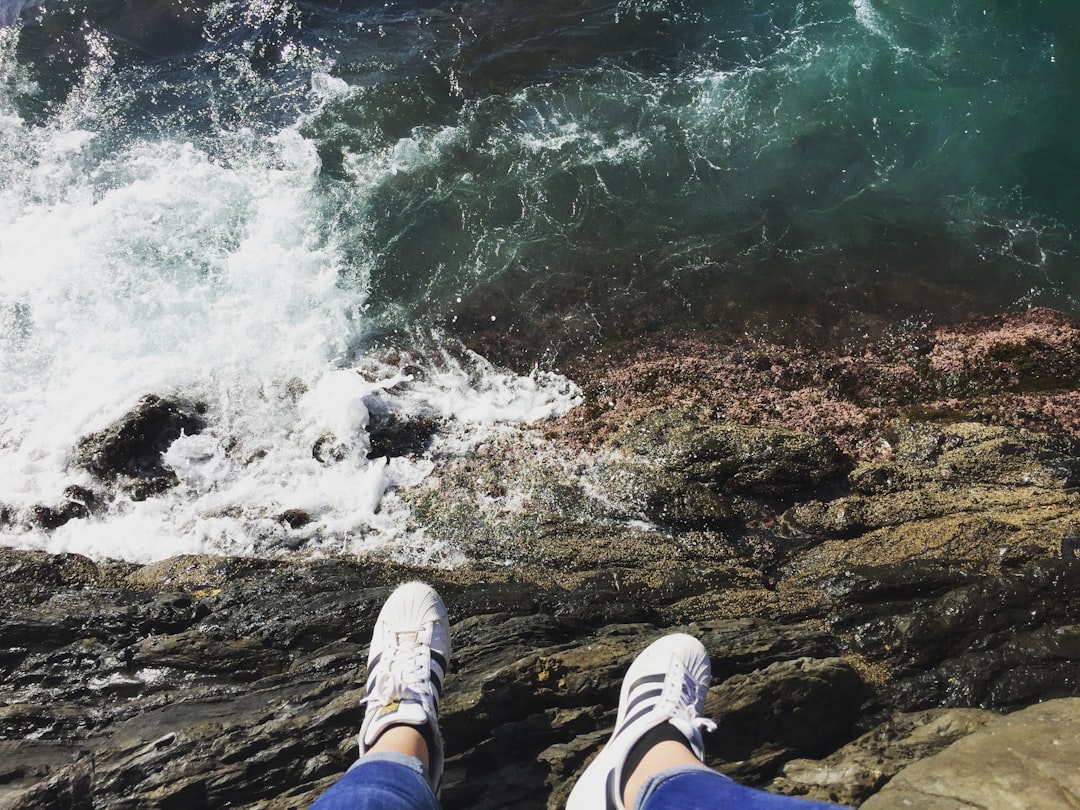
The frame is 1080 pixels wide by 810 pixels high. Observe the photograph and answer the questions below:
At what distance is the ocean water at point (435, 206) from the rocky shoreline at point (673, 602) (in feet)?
2.23

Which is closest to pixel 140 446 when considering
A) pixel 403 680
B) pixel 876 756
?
pixel 403 680

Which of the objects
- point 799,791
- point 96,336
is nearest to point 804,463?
point 799,791

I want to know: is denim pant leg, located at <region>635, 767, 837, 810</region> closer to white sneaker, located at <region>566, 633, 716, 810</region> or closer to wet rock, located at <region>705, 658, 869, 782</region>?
white sneaker, located at <region>566, 633, 716, 810</region>

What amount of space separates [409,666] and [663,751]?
71.3 inches

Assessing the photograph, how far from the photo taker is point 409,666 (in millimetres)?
4668

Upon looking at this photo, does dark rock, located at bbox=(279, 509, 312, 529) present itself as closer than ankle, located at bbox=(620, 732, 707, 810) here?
No

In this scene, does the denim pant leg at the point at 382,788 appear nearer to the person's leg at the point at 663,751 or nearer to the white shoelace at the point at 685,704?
the person's leg at the point at 663,751

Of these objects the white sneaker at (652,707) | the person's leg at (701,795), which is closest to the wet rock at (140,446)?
the white sneaker at (652,707)

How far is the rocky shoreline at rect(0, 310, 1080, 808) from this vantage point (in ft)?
14.9

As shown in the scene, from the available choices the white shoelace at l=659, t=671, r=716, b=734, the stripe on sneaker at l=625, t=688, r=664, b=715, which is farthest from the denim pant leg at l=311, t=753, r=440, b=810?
the white shoelace at l=659, t=671, r=716, b=734

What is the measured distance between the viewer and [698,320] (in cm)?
991

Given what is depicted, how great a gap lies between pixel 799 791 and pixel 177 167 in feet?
42.6

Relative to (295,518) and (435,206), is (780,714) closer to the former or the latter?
(295,518)

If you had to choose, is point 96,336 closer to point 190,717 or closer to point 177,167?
point 177,167
